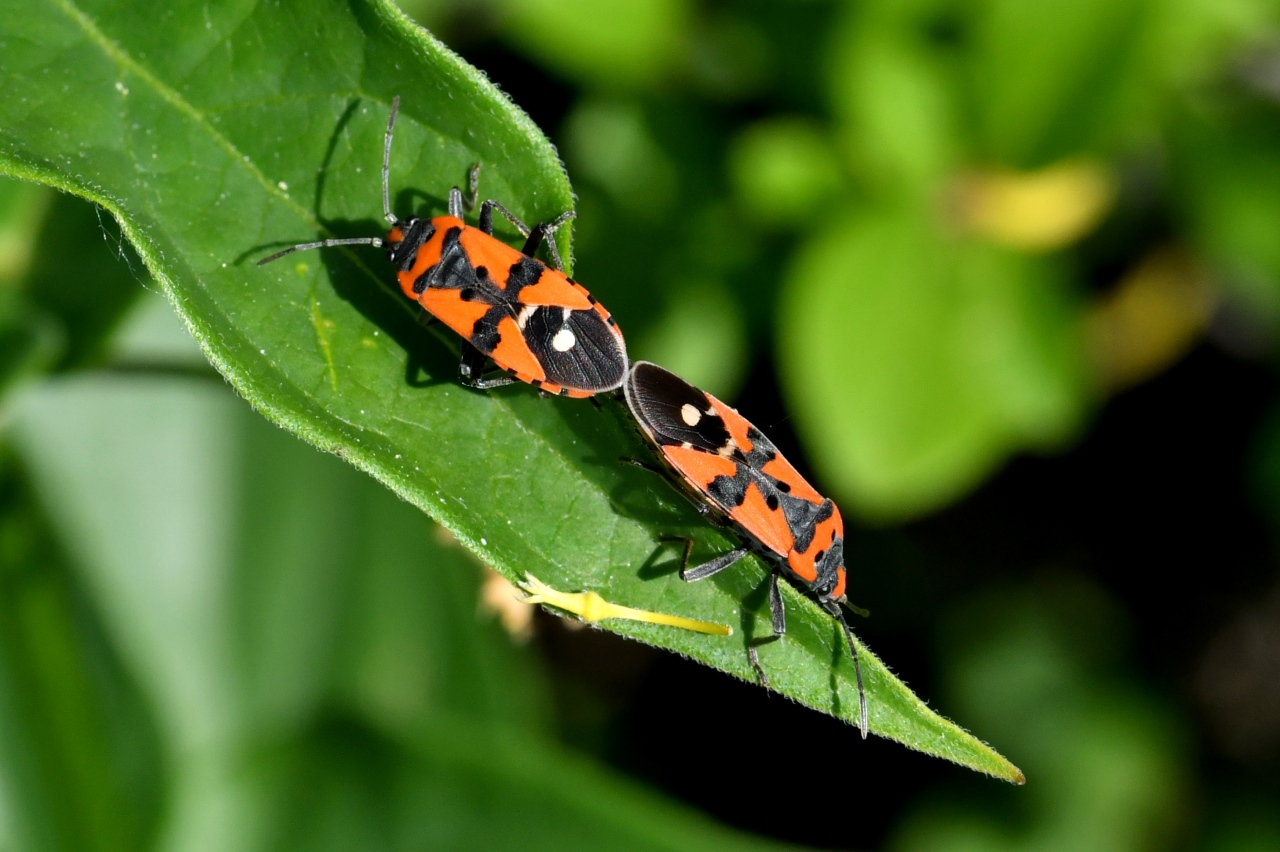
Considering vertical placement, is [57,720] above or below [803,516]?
below

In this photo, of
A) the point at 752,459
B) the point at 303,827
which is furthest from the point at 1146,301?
the point at 303,827

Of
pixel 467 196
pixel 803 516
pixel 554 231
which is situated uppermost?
pixel 554 231

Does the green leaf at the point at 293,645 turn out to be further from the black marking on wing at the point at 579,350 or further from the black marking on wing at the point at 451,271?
the black marking on wing at the point at 451,271

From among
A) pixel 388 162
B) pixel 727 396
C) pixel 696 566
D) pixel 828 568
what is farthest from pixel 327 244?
pixel 727 396

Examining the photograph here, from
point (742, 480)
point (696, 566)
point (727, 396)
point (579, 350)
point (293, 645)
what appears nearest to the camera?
point (696, 566)

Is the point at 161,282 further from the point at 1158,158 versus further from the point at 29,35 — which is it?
the point at 1158,158

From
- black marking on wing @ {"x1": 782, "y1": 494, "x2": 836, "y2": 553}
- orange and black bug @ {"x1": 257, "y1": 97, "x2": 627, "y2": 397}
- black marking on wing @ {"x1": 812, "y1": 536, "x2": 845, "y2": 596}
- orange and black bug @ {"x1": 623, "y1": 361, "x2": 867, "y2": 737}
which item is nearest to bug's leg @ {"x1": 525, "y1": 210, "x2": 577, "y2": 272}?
orange and black bug @ {"x1": 257, "y1": 97, "x2": 627, "y2": 397}

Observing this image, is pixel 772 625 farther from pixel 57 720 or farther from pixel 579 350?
pixel 57 720

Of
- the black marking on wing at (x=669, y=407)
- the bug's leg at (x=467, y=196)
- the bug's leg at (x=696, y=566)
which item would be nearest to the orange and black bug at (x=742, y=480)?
the black marking on wing at (x=669, y=407)
